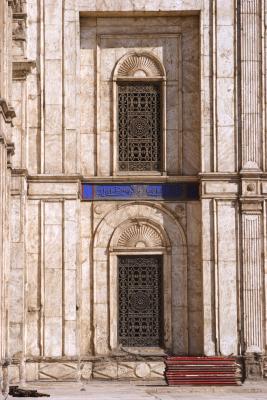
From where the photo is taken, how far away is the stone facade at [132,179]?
2708 cm

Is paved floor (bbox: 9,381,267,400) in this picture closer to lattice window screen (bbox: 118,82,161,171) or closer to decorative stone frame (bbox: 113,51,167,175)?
decorative stone frame (bbox: 113,51,167,175)

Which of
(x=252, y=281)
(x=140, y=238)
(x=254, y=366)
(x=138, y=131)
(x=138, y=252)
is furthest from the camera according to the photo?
(x=138, y=131)

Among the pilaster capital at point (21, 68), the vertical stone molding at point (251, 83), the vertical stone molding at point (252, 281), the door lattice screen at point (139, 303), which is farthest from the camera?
the door lattice screen at point (139, 303)

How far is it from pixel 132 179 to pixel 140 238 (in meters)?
1.43

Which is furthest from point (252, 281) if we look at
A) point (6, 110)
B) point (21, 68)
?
point (6, 110)

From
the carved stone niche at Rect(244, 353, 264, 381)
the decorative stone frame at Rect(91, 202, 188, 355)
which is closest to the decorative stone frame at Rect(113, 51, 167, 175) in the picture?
the decorative stone frame at Rect(91, 202, 188, 355)

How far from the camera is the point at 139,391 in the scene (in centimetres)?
2514

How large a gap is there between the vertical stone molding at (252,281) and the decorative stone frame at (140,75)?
97.9 inches

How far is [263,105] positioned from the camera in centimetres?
2788

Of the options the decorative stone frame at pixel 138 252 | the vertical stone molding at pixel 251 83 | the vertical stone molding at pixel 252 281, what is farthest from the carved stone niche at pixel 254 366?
the vertical stone molding at pixel 251 83

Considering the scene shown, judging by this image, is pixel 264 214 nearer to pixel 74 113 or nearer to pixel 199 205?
pixel 199 205

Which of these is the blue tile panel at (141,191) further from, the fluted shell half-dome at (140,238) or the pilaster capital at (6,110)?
the pilaster capital at (6,110)

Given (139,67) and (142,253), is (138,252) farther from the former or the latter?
(139,67)

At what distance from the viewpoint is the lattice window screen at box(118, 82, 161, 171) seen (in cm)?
2838
